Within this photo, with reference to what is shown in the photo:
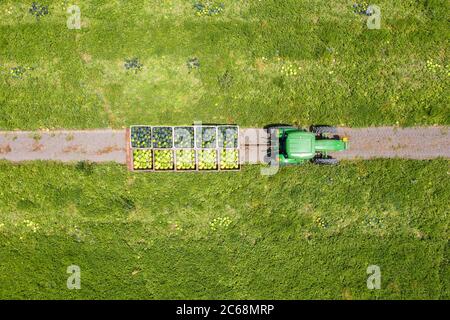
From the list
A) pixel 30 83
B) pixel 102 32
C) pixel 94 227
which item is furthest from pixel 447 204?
pixel 30 83

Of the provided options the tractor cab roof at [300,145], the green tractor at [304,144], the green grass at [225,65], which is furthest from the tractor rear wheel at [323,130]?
the tractor cab roof at [300,145]

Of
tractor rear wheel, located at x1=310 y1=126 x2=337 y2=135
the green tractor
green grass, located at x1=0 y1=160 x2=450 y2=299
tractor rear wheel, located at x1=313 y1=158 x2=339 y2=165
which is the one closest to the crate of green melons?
green grass, located at x1=0 y1=160 x2=450 y2=299

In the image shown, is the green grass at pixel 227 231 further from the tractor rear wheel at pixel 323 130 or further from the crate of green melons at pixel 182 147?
the tractor rear wheel at pixel 323 130

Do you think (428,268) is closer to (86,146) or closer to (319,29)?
(319,29)

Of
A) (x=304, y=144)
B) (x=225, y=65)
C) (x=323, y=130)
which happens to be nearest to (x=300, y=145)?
(x=304, y=144)

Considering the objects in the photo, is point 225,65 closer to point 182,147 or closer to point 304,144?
point 182,147

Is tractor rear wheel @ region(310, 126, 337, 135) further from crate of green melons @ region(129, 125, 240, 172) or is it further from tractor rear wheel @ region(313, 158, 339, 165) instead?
crate of green melons @ region(129, 125, 240, 172)
